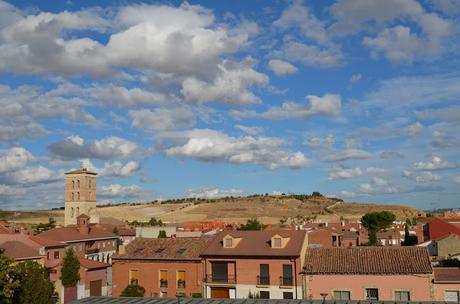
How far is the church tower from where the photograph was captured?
112 meters

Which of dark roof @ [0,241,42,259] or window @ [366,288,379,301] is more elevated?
dark roof @ [0,241,42,259]

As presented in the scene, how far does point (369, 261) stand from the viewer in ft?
125

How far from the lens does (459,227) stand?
224 feet

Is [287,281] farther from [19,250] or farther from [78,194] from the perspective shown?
[78,194]

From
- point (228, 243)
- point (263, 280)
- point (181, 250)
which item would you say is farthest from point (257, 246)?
point (181, 250)

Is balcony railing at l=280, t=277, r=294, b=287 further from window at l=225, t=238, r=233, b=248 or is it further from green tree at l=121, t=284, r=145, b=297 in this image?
green tree at l=121, t=284, r=145, b=297

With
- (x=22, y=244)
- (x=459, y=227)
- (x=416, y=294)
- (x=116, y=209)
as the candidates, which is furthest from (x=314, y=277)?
(x=116, y=209)

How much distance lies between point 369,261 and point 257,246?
899 centimetres

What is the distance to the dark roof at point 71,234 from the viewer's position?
64.2 m

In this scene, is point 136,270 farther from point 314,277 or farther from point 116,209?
point 116,209

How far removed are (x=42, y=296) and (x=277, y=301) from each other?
2022 cm

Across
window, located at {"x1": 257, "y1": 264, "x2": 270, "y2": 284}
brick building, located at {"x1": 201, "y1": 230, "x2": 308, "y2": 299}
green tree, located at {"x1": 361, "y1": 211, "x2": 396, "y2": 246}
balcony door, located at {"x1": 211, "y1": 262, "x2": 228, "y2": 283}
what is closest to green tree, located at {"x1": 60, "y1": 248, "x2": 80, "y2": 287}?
brick building, located at {"x1": 201, "y1": 230, "x2": 308, "y2": 299}

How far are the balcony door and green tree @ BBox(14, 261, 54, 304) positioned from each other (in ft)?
43.0

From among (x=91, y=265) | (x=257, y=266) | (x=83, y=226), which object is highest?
(x=83, y=226)
